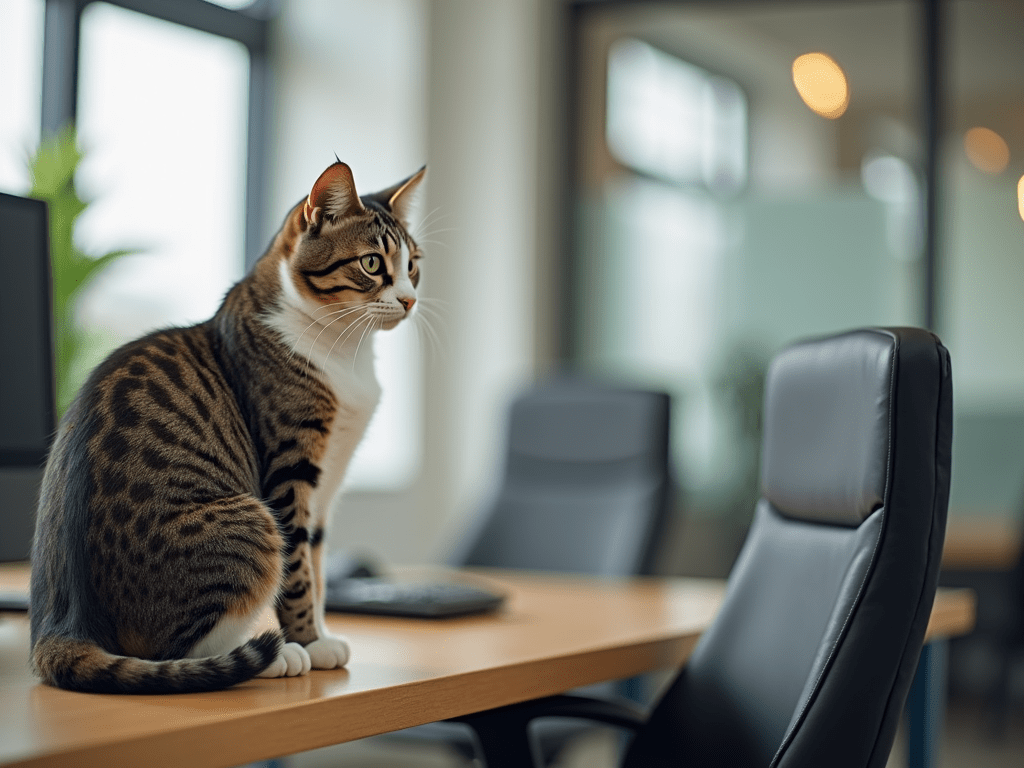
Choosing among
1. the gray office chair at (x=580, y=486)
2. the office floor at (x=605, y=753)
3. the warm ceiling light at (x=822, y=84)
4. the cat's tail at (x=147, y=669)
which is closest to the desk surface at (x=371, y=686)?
the cat's tail at (x=147, y=669)

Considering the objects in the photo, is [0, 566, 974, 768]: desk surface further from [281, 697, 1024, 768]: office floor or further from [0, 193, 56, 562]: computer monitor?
[281, 697, 1024, 768]: office floor

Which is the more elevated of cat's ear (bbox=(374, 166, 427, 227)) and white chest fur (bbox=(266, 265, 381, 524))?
cat's ear (bbox=(374, 166, 427, 227))

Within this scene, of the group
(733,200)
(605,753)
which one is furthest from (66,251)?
(733,200)

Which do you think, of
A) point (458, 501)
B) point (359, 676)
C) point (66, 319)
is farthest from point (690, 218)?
point (359, 676)

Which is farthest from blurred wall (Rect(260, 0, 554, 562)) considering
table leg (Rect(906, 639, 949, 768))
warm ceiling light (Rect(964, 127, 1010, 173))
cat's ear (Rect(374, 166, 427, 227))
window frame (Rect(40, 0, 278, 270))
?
cat's ear (Rect(374, 166, 427, 227))

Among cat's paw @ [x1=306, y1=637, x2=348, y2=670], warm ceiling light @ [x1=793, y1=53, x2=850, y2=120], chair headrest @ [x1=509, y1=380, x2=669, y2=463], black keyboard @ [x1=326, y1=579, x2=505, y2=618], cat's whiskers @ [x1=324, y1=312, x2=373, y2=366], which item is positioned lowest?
black keyboard @ [x1=326, y1=579, x2=505, y2=618]

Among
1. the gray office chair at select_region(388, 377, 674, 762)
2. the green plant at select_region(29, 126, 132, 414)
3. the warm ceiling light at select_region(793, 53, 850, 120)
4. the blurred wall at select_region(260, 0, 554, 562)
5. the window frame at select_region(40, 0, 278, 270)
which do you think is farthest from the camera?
the warm ceiling light at select_region(793, 53, 850, 120)

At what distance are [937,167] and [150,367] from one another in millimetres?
3377

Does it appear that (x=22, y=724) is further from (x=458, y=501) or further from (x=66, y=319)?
(x=458, y=501)

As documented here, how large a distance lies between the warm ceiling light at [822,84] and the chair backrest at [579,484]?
6.32 ft

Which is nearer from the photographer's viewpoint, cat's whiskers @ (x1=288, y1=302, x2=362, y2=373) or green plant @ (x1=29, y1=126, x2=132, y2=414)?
cat's whiskers @ (x1=288, y1=302, x2=362, y2=373)

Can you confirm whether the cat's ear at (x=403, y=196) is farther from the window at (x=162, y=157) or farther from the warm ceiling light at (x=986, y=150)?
the warm ceiling light at (x=986, y=150)

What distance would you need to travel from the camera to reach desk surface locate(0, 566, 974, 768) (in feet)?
2.83

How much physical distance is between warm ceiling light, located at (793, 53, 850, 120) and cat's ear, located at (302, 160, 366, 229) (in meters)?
3.29
